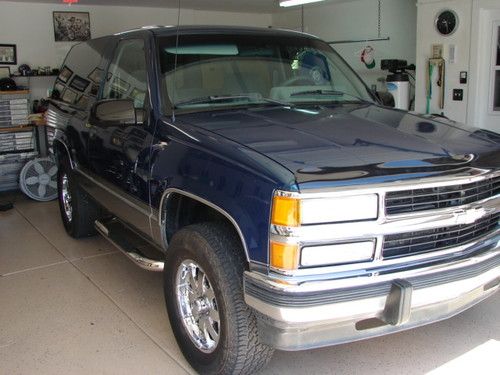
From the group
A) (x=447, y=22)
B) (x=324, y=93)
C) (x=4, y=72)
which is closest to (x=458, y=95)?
(x=447, y=22)

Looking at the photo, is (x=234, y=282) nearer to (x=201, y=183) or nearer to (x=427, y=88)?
(x=201, y=183)

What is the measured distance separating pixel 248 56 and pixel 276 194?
161 centimetres

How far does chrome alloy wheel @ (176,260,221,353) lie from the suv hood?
2.27ft

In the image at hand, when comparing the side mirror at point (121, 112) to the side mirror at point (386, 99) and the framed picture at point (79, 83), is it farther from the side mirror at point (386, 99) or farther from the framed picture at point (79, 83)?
the side mirror at point (386, 99)

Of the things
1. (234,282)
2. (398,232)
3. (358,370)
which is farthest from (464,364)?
(234,282)

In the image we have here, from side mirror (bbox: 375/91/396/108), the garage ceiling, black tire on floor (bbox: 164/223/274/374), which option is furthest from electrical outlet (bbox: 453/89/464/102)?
black tire on floor (bbox: 164/223/274/374)

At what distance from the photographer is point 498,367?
106 inches

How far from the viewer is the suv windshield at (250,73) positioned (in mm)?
3111

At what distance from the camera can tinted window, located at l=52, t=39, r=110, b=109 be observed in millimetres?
4012

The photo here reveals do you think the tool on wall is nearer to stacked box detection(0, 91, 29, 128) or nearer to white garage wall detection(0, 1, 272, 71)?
white garage wall detection(0, 1, 272, 71)

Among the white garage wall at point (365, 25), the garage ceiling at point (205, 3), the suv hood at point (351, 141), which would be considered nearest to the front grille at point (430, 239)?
the suv hood at point (351, 141)

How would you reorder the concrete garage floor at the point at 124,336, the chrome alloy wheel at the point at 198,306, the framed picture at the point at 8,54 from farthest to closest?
the framed picture at the point at 8,54 < the concrete garage floor at the point at 124,336 < the chrome alloy wheel at the point at 198,306

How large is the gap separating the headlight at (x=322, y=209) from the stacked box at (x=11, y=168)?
221 inches

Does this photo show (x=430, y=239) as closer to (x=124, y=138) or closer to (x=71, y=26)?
(x=124, y=138)
